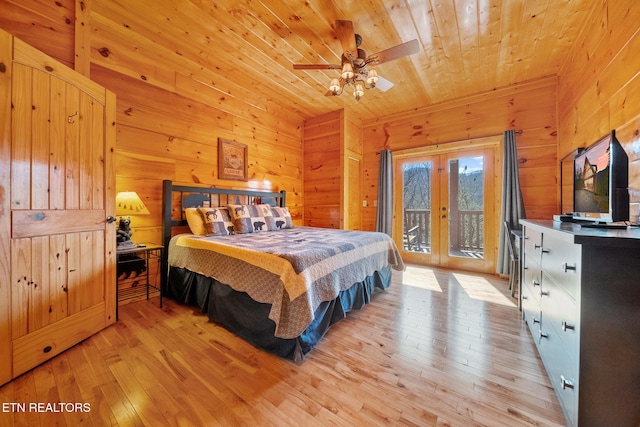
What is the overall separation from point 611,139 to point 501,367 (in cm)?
Result: 146

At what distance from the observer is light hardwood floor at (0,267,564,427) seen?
3.89 feet

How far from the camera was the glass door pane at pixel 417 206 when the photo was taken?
13.9 feet

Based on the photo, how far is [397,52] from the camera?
212 centimetres

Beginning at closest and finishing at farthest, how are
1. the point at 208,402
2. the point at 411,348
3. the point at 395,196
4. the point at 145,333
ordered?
the point at 208,402, the point at 411,348, the point at 145,333, the point at 395,196

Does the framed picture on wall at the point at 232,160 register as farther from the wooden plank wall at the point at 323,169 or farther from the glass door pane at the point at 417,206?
the glass door pane at the point at 417,206

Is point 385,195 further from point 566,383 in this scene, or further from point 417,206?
point 566,383

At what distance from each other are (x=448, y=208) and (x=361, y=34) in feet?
9.47

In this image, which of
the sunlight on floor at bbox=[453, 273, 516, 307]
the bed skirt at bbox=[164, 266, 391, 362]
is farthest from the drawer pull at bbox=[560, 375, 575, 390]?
the sunlight on floor at bbox=[453, 273, 516, 307]

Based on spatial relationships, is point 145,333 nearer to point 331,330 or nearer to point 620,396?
point 331,330

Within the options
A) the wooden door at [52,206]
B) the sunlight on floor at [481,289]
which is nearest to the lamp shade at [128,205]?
the wooden door at [52,206]

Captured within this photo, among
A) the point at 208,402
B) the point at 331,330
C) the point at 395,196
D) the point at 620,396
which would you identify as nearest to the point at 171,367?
the point at 208,402

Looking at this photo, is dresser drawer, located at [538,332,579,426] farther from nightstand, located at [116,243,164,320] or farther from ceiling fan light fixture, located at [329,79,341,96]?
nightstand, located at [116,243,164,320]

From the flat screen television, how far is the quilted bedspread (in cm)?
160

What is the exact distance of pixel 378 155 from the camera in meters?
4.61
